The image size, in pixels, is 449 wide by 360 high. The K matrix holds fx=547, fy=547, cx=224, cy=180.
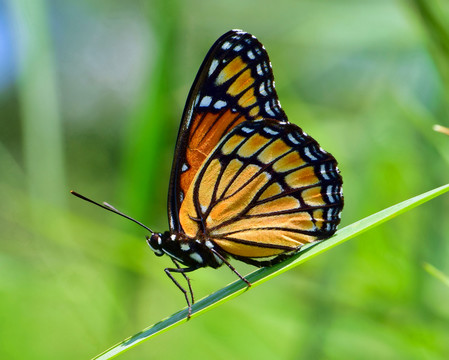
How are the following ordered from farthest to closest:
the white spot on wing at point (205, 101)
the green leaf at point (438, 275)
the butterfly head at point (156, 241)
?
the white spot on wing at point (205, 101) < the butterfly head at point (156, 241) < the green leaf at point (438, 275)

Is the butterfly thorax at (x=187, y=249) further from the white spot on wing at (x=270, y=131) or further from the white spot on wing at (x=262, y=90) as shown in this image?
the white spot on wing at (x=262, y=90)

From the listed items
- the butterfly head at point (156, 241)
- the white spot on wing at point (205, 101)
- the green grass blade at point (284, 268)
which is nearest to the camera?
the green grass blade at point (284, 268)

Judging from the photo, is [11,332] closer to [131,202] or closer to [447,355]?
[131,202]

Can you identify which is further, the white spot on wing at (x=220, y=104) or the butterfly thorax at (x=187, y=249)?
the white spot on wing at (x=220, y=104)

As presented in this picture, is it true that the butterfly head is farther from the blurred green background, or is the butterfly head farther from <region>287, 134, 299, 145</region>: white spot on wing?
<region>287, 134, 299, 145</region>: white spot on wing

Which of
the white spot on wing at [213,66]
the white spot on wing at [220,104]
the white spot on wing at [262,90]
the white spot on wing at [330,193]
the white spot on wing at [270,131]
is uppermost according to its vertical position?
the white spot on wing at [213,66]

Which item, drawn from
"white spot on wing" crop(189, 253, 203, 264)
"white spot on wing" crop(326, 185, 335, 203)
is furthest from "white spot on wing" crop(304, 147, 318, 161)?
"white spot on wing" crop(189, 253, 203, 264)

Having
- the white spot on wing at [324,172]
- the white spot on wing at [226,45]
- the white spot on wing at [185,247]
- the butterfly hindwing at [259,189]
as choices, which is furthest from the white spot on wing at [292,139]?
the white spot on wing at [185,247]
